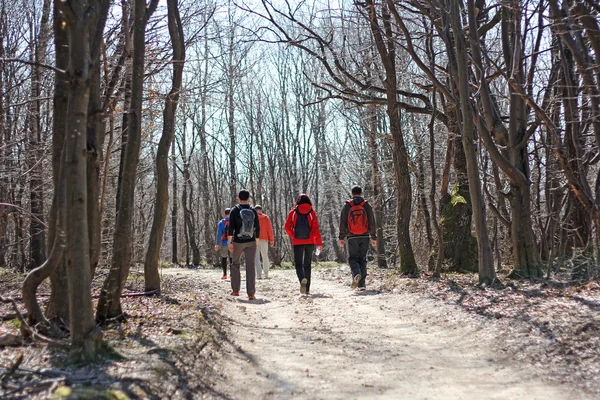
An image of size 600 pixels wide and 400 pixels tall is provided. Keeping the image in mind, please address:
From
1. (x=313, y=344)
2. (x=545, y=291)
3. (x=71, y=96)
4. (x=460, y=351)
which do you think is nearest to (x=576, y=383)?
(x=460, y=351)

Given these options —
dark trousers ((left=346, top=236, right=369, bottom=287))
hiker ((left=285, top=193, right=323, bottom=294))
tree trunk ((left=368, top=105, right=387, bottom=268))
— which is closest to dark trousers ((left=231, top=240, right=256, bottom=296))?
hiker ((left=285, top=193, right=323, bottom=294))

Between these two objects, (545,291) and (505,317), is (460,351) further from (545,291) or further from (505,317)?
(545,291)

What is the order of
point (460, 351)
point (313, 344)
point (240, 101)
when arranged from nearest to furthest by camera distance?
1. point (460, 351)
2. point (313, 344)
3. point (240, 101)

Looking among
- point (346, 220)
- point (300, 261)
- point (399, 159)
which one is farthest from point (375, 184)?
point (300, 261)

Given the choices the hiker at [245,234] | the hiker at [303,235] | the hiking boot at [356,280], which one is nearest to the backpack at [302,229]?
the hiker at [303,235]

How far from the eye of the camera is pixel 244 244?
10.3 m

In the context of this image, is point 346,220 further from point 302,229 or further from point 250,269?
point 250,269

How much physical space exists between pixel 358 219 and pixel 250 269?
8.45 ft

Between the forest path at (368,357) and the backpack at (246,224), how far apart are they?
1.65m

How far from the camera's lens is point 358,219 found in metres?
11.1

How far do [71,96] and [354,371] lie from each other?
360cm

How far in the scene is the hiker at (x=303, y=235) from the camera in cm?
1074

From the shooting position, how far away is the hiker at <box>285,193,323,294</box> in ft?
35.2

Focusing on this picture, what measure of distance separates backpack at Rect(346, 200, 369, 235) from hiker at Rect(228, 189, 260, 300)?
2.10m
